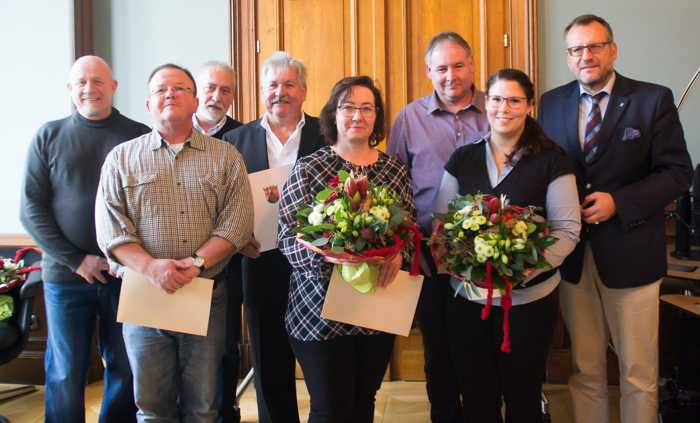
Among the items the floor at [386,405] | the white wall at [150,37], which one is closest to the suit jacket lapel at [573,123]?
the floor at [386,405]

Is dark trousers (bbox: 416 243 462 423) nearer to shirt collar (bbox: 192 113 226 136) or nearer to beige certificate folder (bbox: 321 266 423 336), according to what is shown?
beige certificate folder (bbox: 321 266 423 336)

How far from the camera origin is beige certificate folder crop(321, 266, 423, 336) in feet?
6.38

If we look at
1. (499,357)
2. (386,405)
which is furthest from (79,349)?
(499,357)

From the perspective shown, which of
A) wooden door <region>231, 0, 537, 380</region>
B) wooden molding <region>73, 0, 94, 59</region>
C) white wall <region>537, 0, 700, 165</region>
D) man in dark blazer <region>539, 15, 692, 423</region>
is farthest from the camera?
wooden molding <region>73, 0, 94, 59</region>

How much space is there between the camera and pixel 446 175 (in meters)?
2.27

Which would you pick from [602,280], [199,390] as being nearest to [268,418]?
[199,390]

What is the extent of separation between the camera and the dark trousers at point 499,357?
6.74 feet

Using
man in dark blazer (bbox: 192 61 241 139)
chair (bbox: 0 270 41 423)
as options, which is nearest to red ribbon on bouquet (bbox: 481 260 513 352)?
man in dark blazer (bbox: 192 61 241 139)

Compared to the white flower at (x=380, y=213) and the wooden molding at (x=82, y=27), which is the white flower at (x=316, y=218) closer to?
the white flower at (x=380, y=213)

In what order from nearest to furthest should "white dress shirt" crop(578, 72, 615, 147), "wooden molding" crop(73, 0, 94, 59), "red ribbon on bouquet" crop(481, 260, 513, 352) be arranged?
"red ribbon on bouquet" crop(481, 260, 513, 352), "white dress shirt" crop(578, 72, 615, 147), "wooden molding" crop(73, 0, 94, 59)

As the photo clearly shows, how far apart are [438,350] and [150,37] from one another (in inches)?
108

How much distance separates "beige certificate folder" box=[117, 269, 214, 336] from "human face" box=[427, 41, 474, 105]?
4.60ft

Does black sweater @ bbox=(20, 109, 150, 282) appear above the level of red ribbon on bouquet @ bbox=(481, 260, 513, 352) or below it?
above

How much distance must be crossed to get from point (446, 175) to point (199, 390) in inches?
50.8
